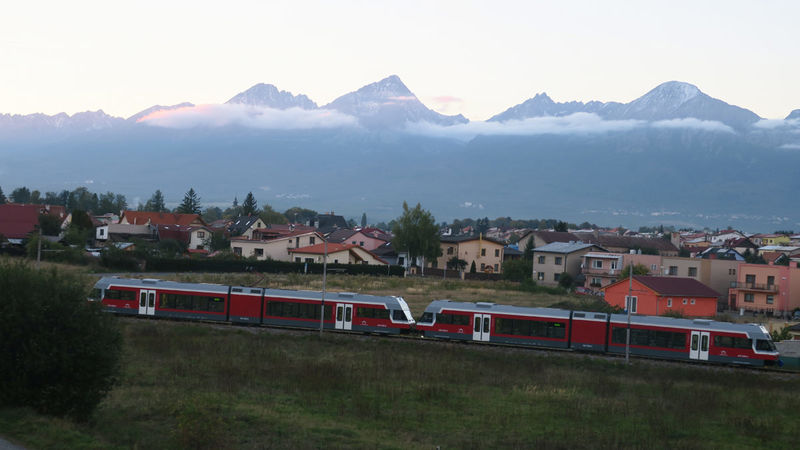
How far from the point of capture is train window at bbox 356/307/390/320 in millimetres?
44062

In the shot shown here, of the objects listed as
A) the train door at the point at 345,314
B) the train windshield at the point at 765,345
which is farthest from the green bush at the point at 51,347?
the train windshield at the point at 765,345

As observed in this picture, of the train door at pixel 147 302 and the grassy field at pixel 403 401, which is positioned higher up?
the train door at pixel 147 302

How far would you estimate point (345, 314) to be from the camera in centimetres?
4469

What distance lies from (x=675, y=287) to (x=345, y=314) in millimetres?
32429

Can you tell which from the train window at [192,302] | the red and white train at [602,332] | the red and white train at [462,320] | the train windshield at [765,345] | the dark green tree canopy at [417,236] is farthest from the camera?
the dark green tree canopy at [417,236]

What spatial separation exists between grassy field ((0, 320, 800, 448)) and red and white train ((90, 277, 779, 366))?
1448 millimetres

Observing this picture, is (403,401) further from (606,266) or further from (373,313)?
(606,266)

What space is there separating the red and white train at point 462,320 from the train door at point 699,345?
0.13 ft

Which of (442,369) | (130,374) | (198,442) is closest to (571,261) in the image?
(442,369)

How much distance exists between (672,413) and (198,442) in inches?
650

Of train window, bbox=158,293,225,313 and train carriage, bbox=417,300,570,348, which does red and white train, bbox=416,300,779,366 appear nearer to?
train carriage, bbox=417,300,570,348

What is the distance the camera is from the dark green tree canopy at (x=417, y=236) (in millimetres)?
109812

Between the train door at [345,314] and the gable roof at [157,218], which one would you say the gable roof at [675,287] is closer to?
the train door at [345,314]

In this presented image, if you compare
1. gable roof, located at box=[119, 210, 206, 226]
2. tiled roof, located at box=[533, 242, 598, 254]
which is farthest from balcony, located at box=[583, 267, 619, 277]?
gable roof, located at box=[119, 210, 206, 226]
